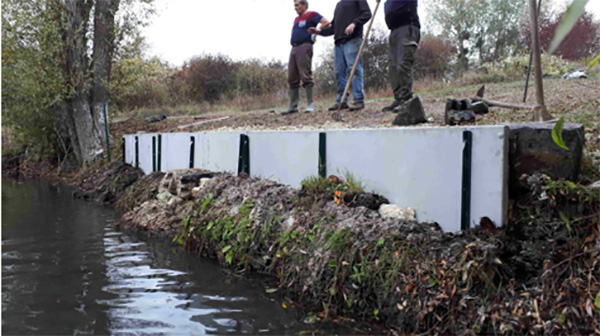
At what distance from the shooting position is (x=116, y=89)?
13.9 metres

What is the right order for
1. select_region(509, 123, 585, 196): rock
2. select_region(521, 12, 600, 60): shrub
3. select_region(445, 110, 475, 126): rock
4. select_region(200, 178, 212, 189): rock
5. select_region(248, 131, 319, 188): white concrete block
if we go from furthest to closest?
select_region(521, 12, 600, 60): shrub
select_region(200, 178, 212, 189): rock
select_region(445, 110, 475, 126): rock
select_region(248, 131, 319, 188): white concrete block
select_region(509, 123, 585, 196): rock

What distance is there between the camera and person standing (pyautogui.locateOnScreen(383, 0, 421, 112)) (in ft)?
23.7

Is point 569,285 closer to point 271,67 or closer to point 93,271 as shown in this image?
point 93,271

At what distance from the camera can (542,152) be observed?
353 centimetres

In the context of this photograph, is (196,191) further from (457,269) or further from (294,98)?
(457,269)

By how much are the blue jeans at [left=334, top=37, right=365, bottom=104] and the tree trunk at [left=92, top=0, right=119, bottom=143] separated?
701 cm

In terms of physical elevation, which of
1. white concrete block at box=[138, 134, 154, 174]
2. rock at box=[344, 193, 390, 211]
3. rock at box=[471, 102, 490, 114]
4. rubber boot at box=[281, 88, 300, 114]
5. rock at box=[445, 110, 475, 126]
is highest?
rubber boot at box=[281, 88, 300, 114]

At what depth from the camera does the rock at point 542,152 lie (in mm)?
3453

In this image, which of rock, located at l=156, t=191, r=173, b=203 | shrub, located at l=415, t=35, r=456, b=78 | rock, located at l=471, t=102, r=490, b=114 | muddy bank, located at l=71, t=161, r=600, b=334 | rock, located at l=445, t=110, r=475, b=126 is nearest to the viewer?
muddy bank, located at l=71, t=161, r=600, b=334

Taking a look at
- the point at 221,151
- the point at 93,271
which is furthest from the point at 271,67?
the point at 93,271

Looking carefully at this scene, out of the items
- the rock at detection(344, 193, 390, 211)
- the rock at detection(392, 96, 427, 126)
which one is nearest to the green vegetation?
the rock at detection(344, 193, 390, 211)

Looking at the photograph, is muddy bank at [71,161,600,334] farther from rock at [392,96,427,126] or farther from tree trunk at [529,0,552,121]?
rock at [392,96,427,126]

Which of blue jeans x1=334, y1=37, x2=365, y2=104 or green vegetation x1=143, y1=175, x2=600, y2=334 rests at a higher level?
blue jeans x1=334, y1=37, x2=365, y2=104

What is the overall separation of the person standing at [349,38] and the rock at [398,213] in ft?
14.6
